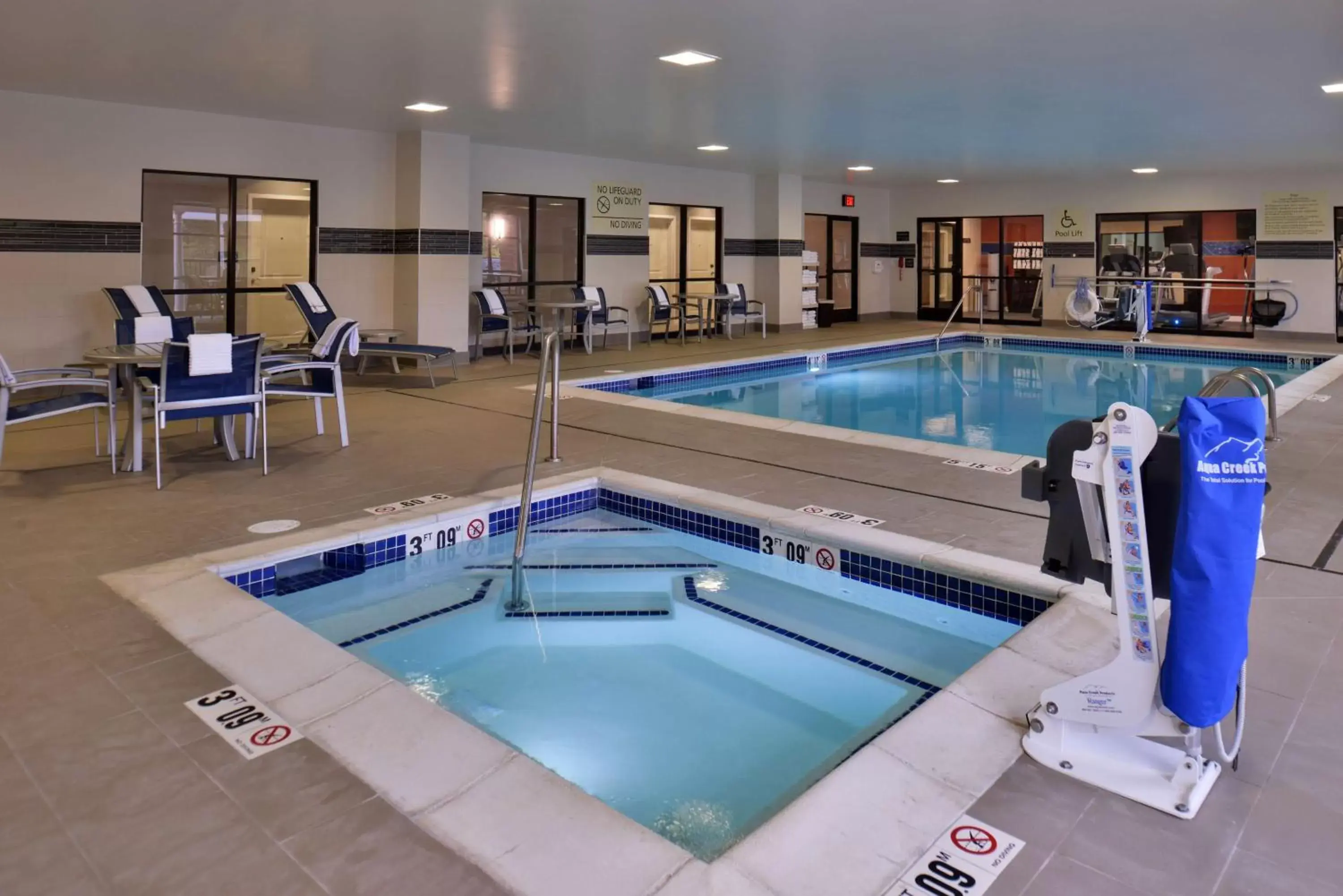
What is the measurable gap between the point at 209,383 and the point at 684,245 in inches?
365

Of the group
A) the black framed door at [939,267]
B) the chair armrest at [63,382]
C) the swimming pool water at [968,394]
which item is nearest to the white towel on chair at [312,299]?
the swimming pool water at [968,394]

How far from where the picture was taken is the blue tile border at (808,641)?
3.04 metres

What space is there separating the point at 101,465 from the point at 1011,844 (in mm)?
4895

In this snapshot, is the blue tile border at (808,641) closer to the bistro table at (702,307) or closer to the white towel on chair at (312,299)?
the white towel on chair at (312,299)

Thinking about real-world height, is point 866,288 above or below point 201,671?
above

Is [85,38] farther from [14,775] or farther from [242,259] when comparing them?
[14,775]

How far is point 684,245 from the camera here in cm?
1329

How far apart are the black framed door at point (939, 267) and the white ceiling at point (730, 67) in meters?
6.16

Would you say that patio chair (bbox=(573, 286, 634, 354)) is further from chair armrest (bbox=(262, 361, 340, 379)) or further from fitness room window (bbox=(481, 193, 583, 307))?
chair armrest (bbox=(262, 361, 340, 379))

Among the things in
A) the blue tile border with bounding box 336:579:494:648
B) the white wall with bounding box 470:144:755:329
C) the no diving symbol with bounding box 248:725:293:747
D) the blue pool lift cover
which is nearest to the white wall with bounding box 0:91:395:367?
the white wall with bounding box 470:144:755:329

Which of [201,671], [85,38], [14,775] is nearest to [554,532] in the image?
[201,671]

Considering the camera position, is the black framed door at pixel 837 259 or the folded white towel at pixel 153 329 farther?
the black framed door at pixel 837 259

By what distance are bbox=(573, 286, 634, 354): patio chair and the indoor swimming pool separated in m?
1.95

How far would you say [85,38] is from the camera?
18.4ft
